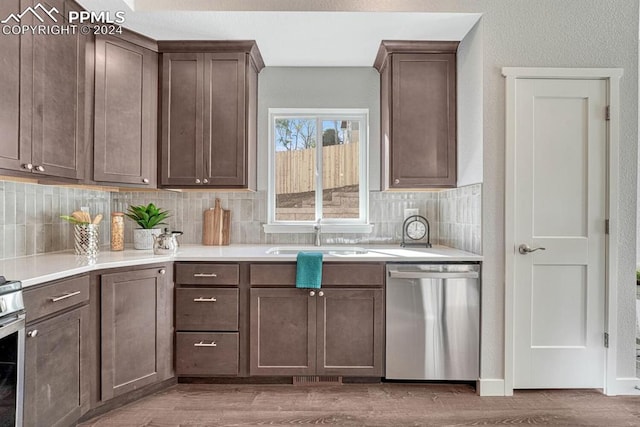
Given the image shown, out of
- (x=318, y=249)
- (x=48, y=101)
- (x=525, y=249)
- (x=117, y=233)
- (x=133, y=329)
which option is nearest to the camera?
(x=48, y=101)

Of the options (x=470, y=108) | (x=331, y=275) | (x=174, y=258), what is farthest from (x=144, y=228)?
(x=470, y=108)

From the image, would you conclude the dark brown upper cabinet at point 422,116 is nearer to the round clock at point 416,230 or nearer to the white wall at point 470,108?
the white wall at point 470,108

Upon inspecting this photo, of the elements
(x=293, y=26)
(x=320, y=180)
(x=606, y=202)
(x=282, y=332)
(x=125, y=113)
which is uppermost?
(x=293, y=26)

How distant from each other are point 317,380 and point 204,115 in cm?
210

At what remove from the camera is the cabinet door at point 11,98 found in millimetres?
1827

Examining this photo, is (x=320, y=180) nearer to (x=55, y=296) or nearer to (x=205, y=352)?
(x=205, y=352)

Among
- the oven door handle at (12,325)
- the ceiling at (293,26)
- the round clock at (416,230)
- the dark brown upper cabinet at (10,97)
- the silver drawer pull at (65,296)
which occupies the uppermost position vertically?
the ceiling at (293,26)

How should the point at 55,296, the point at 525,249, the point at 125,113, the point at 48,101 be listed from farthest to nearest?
the point at 125,113 < the point at 525,249 < the point at 48,101 < the point at 55,296

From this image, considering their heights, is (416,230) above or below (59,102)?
below

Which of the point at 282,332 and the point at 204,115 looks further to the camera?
the point at 204,115

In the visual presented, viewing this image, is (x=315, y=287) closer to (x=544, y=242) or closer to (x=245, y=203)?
(x=245, y=203)

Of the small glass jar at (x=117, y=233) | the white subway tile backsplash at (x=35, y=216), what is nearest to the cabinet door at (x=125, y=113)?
the small glass jar at (x=117, y=233)

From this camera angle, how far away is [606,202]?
2.47 meters

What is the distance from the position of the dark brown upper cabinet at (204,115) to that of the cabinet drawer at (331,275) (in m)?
0.74
